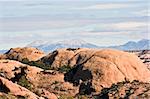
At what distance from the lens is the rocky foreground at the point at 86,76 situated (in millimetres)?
69688

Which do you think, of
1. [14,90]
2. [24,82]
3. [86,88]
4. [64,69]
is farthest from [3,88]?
[64,69]

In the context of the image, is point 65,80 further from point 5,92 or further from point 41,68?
point 5,92

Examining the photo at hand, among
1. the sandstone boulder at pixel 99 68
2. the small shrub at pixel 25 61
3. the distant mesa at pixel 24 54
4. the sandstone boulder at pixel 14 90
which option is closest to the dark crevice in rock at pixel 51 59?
the sandstone boulder at pixel 99 68

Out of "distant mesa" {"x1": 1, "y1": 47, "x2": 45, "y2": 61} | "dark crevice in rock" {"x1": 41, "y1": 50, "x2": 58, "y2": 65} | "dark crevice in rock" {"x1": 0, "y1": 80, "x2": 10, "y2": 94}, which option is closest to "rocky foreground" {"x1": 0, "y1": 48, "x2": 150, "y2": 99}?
"dark crevice in rock" {"x1": 41, "y1": 50, "x2": 58, "y2": 65}

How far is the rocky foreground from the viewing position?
2744 inches

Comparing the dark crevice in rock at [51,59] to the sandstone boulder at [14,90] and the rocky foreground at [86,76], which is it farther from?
the sandstone boulder at [14,90]

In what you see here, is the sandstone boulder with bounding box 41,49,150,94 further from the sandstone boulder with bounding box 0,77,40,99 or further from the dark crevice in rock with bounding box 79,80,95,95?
the sandstone boulder with bounding box 0,77,40,99

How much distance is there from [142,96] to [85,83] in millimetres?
10966

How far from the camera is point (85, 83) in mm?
74688

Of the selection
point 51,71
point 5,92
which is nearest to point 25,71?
point 51,71

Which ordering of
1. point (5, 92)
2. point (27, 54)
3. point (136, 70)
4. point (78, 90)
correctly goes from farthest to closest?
point (27, 54)
point (136, 70)
point (78, 90)
point (5, 92)

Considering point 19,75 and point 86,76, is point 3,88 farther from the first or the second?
point 86,76

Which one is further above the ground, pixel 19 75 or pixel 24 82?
pixel 19 75

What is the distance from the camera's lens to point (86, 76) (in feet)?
250
